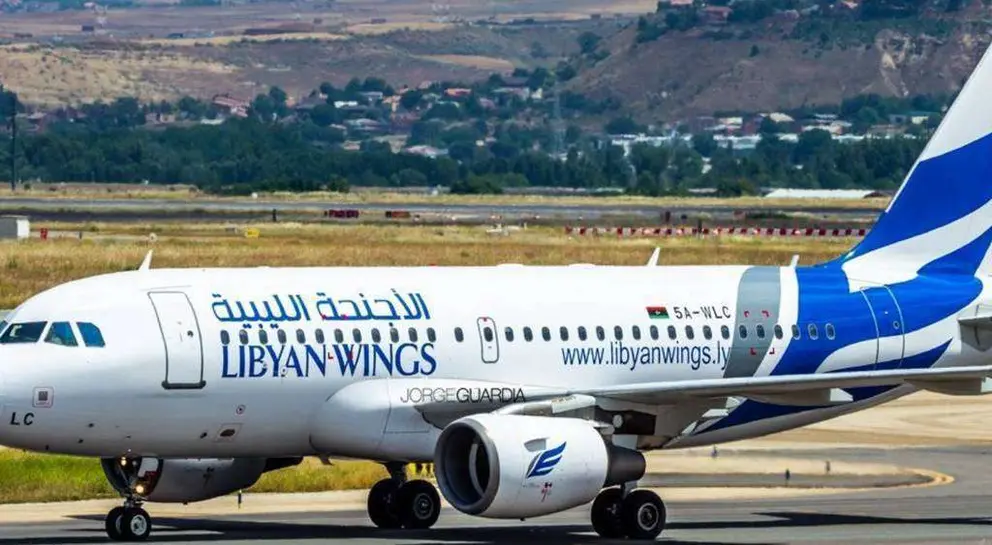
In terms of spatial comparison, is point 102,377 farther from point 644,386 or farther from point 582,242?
point 582,242

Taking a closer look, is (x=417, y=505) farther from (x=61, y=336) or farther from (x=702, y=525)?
(x=61, y=336)

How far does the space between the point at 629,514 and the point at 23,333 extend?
8802mm

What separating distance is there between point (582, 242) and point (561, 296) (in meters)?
84.6

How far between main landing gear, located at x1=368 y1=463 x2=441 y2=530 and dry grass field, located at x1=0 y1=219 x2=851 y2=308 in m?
46.3

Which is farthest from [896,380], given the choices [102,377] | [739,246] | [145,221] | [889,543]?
[145,221]

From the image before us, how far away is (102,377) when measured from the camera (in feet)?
107

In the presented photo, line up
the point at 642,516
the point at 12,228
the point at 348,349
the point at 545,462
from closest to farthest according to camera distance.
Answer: the point at 545,462 < the point at 348,349 < the point at 642,516 < the point at 12,228

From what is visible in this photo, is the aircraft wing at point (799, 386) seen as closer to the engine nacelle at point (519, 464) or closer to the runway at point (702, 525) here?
the engine nacelle at point (519, 464)

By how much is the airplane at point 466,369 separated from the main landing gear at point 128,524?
0.11 feet

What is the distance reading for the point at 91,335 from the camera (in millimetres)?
32781

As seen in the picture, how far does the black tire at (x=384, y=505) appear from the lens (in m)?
36.2

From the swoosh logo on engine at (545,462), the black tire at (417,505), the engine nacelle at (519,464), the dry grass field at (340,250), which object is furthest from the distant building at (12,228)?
the swoosh logo on engine at (545,462)

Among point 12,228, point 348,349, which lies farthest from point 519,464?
point 12,228

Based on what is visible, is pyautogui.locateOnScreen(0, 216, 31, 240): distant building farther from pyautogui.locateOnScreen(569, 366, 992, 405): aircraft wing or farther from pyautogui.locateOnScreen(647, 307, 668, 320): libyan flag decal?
pyautogui.locateOnScreen(569, 366, 992, 405): aircraft wing
